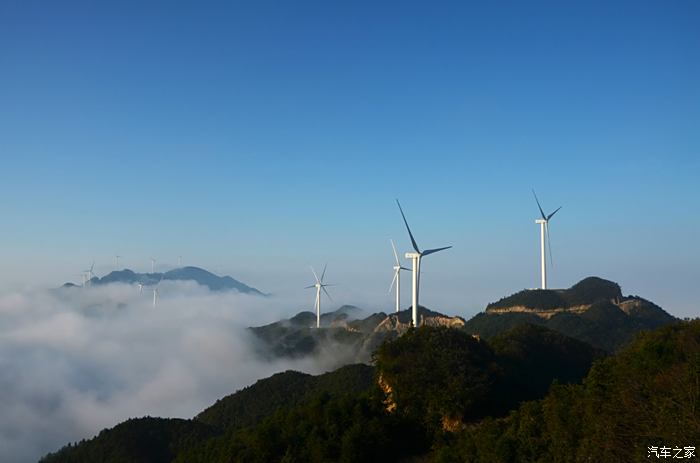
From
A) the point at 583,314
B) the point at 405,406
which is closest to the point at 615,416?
the point at 405,406

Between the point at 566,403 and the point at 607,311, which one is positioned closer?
the point at 566,403

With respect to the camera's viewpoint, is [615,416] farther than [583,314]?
No

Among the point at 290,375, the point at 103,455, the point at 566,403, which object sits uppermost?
the point at 566,403

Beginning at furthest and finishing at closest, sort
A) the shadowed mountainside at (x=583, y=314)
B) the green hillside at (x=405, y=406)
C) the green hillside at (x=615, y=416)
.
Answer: the shadowed mountainside at (x=583, y=314) < the green hillside at (x=405, y=406) < the green hillside at (x=615, y=416)

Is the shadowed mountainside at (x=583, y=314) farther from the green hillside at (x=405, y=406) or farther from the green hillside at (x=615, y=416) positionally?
the green hillside at (x=615, y=416)

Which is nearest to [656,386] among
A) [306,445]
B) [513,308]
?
[306,445]

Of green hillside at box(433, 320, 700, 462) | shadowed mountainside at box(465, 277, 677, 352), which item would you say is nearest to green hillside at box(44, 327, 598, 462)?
green hillside at box(433, 320, 700, 462)

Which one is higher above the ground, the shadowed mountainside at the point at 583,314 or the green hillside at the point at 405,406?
the shadowed mountainside at the point at 583,314

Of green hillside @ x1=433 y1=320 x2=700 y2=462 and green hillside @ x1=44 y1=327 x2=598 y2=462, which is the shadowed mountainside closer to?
green hillside @ x1=44 y1=327 x2=598 y2=462

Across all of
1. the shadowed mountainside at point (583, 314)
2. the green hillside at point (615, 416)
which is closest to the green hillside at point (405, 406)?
the green hillside at point (615, 416)

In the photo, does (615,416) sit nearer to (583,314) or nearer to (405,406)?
(405,406)

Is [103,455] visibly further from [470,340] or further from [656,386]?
[656,386]
